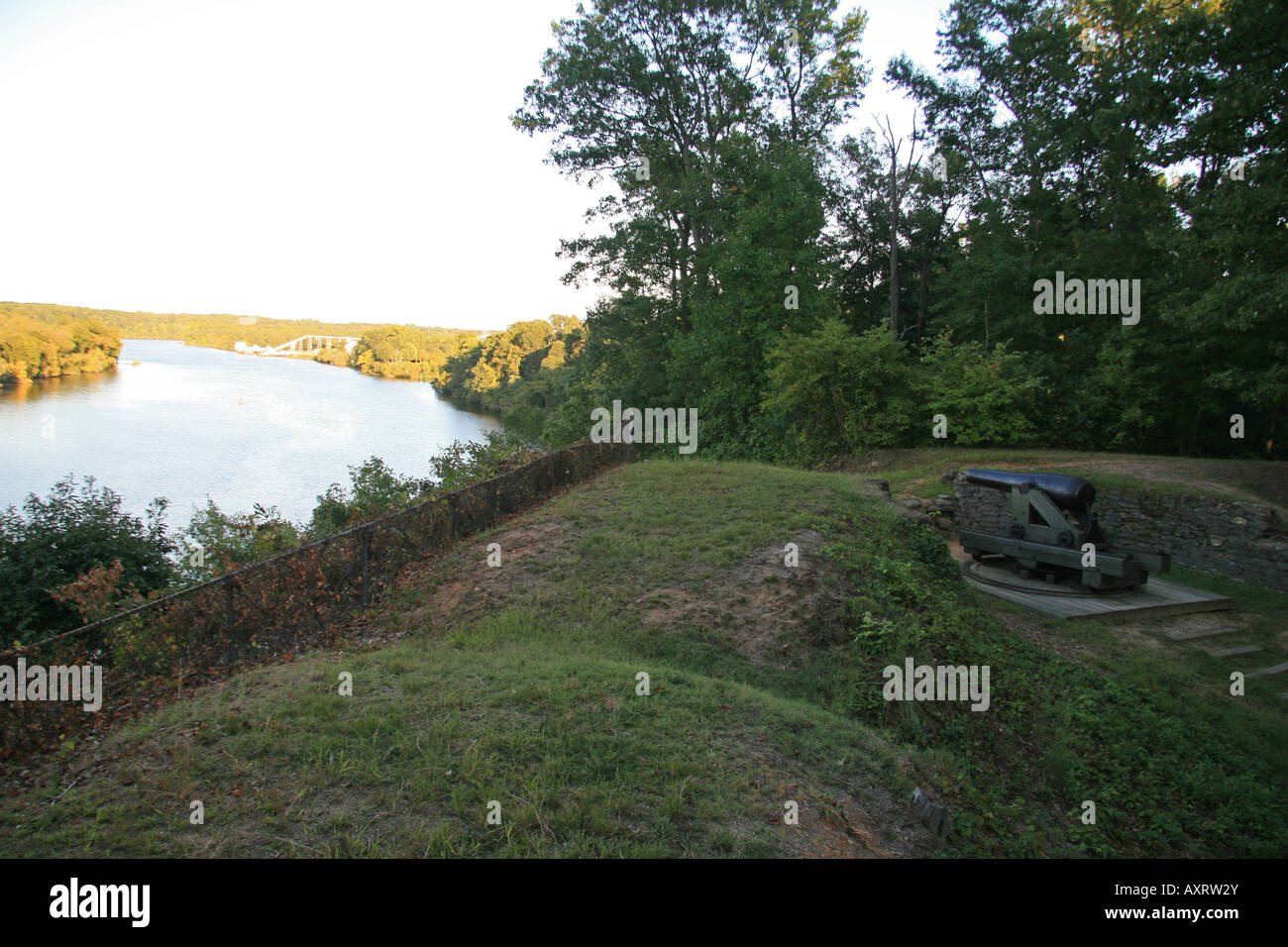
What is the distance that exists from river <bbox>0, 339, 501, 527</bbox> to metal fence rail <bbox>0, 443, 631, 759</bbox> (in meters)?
7.97

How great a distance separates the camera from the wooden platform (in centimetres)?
1012

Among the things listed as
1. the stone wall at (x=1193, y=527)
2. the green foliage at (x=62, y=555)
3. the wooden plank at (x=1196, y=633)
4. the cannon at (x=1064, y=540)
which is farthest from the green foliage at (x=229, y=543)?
the stone wall at (x=1193, y=527)

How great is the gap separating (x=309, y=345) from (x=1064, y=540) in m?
124

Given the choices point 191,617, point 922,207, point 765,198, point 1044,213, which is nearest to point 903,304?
point 922,207

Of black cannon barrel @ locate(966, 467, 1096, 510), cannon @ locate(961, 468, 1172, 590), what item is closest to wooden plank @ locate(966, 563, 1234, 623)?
cannon @ locate(961, 468, 1172, 590)

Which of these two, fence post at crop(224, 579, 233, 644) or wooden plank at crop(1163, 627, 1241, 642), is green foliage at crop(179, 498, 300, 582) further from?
wooden plank at crop(1163, 627, 1241, 642)

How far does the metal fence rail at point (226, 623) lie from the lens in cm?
481

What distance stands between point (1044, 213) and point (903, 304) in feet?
24.3

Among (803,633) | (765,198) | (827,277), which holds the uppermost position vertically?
(765,198)

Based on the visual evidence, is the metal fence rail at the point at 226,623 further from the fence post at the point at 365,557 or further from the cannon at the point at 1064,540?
the cannon at the point at 1064,540

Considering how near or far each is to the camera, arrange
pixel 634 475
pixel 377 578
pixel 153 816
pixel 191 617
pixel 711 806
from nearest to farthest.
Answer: pixel 153 816 → pixel 711 806 → pixel 191 617 → pixel 377 578 → pixel 634 475

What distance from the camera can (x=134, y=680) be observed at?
5586mm

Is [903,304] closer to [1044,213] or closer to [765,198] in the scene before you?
[1044,213]

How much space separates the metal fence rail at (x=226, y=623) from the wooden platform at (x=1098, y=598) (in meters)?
9.31
